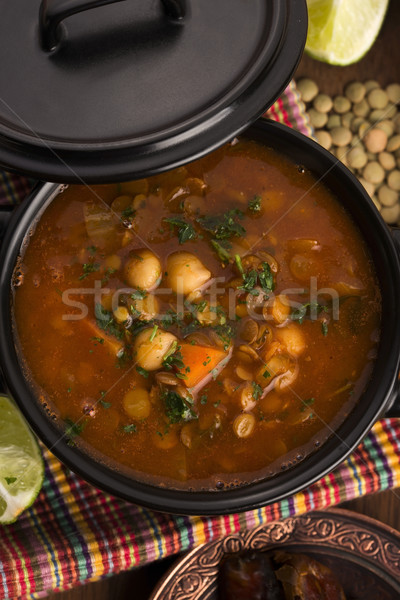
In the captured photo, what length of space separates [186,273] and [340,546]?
162 cm

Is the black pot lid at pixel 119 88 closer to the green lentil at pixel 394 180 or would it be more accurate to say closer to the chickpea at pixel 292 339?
the chickpea at pixel 292 339

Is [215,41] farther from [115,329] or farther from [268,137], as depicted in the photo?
[115,329]

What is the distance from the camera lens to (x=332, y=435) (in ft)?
8.49

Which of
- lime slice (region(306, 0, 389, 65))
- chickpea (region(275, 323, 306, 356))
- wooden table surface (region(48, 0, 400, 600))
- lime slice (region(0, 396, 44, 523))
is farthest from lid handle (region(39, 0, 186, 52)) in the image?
wooden table surface (region(48, 0, 400, 600))

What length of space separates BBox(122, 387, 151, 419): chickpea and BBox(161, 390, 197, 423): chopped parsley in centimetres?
7

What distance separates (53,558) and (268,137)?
202 cm

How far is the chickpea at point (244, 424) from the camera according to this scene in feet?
8.15

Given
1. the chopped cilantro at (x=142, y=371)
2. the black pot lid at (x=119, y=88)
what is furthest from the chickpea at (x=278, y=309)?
the black pot lid at (x=119, y=88)

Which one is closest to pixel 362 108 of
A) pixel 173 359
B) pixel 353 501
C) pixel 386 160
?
pixel 386 160

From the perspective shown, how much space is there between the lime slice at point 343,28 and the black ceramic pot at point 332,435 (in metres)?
1.04

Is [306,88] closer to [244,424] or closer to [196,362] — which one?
[196,362]

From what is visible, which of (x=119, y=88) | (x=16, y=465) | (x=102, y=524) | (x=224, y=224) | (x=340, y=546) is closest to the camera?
(x=119, y=88)

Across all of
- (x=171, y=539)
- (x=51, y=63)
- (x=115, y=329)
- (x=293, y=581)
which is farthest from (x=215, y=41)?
(x=293, y=581)

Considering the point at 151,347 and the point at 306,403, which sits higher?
the point at 151,347
